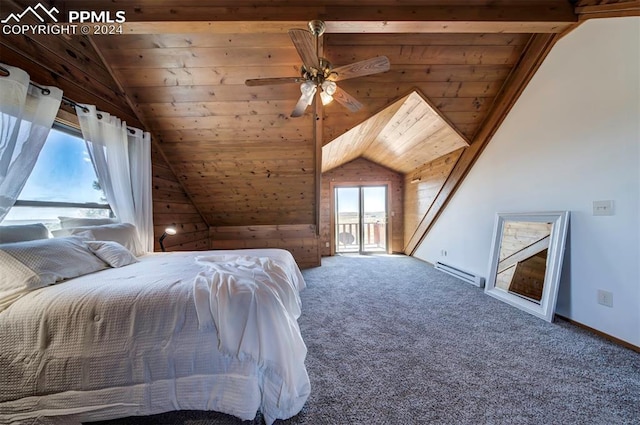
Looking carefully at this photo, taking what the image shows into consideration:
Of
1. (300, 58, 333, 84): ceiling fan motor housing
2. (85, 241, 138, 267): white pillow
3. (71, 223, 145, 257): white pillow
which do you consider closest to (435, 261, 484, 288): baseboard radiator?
(300, 58, 333, 84): ceiling fan motor housing

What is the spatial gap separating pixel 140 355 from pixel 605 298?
10.8ft

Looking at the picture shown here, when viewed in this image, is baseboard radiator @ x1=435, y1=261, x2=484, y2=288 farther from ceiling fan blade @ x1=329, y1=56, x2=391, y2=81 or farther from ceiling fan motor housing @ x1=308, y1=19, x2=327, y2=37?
ceiling fan motor housing @ x1=308, y1=19, x2=327, y2=37

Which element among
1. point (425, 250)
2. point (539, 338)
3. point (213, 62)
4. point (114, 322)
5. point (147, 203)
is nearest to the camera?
point (114, 322)

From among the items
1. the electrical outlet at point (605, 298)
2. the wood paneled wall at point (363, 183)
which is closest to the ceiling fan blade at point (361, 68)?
the electrical outlet at point (605, 298)

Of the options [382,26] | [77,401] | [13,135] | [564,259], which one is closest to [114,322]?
[77,401]

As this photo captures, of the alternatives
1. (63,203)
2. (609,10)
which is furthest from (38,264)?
(609,10)

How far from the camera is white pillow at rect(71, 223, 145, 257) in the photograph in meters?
1.96

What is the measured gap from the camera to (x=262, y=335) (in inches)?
45.4

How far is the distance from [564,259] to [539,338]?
33.4 inches

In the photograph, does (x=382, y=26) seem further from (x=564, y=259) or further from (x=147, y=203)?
(x=147, y=203)

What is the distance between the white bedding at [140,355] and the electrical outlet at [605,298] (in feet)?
8.39

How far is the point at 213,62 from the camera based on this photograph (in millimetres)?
2471

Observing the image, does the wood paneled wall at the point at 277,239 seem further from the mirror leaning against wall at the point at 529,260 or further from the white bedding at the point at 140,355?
the white bedding at the point at 140,355

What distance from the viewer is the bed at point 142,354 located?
1130 millimetres
